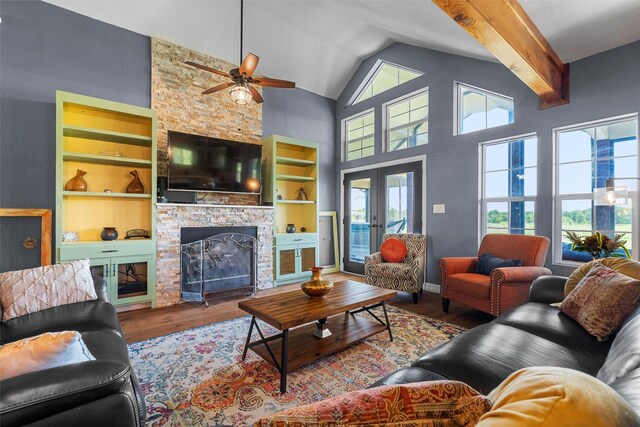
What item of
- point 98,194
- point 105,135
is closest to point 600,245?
point 98,194

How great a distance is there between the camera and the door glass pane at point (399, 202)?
4941 mm

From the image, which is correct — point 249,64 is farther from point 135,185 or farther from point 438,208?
point 438,208

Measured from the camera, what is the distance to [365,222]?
5734mm

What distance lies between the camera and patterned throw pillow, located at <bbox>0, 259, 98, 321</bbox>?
6.44ft

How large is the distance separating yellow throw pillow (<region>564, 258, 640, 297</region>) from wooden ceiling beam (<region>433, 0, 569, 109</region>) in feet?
5.83

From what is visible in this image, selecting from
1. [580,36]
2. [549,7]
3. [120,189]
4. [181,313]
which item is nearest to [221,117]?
[120,189]

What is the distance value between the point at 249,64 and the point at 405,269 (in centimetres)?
309

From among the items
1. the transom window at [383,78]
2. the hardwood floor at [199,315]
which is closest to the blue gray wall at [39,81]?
the hardwood floor at [199,315]

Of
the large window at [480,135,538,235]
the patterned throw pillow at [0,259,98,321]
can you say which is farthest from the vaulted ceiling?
the patterned throw pillow at [0,259,98,321]

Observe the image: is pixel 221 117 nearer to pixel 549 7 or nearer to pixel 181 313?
pixel 181 313

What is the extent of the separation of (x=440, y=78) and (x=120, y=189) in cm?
495

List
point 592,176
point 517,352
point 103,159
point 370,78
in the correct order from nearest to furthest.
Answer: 1. point 517,352
2. point 592,176
3. point 103,159
4. point 370,78

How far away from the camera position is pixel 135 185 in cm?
379

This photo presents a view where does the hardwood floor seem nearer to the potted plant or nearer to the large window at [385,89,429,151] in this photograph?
the potted plant
